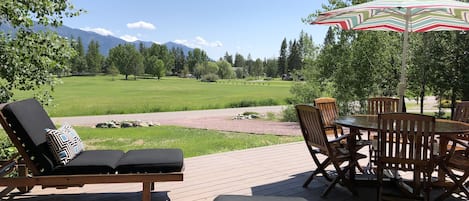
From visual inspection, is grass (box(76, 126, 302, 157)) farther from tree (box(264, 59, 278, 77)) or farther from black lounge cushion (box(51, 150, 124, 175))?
tree (box(264, 59, 278, 77))

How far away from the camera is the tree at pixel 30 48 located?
412cm

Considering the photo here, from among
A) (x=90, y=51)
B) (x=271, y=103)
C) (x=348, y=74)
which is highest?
(x=90, y=51)

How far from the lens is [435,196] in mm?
3639

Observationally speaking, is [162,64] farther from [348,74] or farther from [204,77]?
[348,74]

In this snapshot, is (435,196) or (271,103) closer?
(435,196)

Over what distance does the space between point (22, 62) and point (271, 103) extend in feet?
78.9

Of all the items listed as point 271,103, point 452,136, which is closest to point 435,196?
point 452,136

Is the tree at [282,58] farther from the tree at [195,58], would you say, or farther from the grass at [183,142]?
the grass at [183,142]

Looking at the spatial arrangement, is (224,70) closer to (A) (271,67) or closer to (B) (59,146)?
(A) (271,67)

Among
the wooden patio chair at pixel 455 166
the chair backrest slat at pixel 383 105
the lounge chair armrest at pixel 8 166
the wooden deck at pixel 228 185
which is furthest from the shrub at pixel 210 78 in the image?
the wooden patio chair at pixel 455 166

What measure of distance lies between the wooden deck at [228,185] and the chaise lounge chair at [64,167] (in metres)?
0.47

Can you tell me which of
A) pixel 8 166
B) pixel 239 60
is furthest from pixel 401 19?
pixel 239 60

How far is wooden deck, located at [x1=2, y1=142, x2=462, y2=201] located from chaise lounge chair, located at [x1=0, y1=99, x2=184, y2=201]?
1.54ft

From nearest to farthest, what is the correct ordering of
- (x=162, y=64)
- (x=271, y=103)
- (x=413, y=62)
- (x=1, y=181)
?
1. (x=1, y=181)
2. (x=413, y=62)
3. (x=271, y=103)
4. (x=162, y=64)
